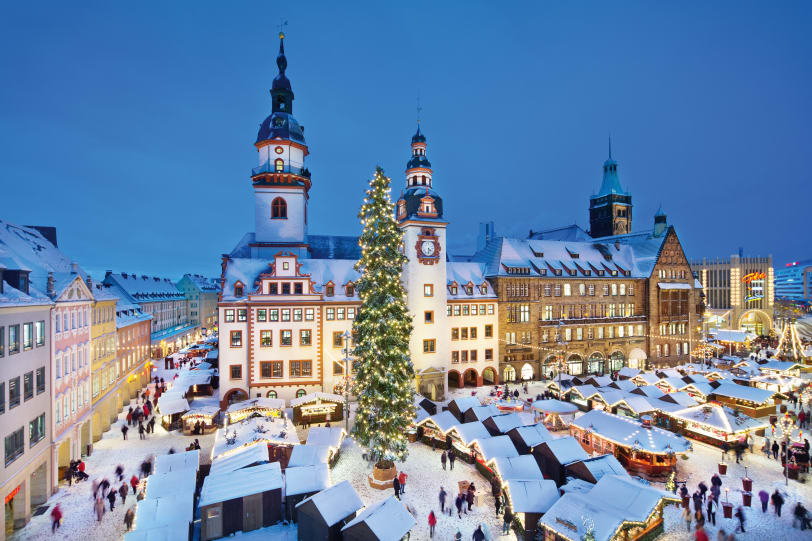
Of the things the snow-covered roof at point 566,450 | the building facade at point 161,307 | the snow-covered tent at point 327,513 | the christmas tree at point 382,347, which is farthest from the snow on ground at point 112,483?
the building facade at point 161,307

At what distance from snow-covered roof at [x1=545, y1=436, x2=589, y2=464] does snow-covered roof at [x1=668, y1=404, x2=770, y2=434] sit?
12.4 meters

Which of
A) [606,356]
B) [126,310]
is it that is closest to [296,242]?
[126,310]

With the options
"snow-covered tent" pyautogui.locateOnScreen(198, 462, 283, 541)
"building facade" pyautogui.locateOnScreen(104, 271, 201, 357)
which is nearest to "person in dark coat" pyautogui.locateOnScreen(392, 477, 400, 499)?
"snow-covered tent" pyautogui.locateOnScreen(198, 462, 283, 541)

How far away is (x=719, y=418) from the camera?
96.5ft

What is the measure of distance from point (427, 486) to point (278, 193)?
3547cm

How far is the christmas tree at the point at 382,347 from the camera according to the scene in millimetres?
24594

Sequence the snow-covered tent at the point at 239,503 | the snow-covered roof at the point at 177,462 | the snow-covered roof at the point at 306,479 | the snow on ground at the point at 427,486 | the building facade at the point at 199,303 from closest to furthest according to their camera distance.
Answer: the snow-covered tent at the point at 239,503 < the snow-covered roof at the point at 306,479 < the snow on ground at the point at 427,486 < the snow-covered roof at the point at 177,462 < the building facade at the point at 199,303

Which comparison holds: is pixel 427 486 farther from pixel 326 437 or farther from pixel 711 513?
pixel 711 513

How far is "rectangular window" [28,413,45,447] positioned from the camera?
2105 cm

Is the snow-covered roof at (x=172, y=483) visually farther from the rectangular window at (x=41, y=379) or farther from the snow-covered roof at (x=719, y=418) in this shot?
the snow-covered roof at (x=719, y=418)

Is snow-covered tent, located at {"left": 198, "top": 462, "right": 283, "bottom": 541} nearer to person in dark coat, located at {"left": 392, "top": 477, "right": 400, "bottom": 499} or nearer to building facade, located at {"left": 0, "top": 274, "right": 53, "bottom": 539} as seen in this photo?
person in dark coat, located at {"left": 392, "top": 477, "right": 400, "bottom": 499}

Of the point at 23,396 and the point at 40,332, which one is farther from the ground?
the point at 40,332

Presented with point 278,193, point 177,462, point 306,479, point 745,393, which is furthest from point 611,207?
point 177,462

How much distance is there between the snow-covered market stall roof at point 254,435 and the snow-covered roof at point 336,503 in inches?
322
